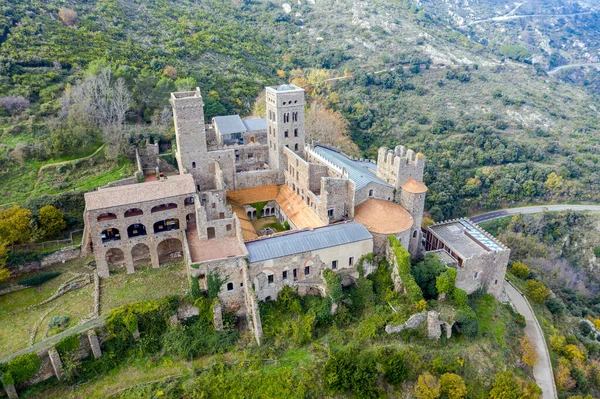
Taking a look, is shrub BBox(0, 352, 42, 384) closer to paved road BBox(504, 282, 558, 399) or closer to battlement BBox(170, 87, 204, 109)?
battlement BBox(170, 87, 204, 109)

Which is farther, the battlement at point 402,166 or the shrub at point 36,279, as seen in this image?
Result: the battlement at point 402,166

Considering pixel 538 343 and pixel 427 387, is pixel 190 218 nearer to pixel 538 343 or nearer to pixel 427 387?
pixel 427 387

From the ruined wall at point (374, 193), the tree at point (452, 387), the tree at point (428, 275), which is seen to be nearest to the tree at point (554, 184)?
the ruined wall at point (374, 193)

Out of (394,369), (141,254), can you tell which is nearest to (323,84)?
(141,254)

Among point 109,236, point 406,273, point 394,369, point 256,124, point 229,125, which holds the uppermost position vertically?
point 229,125

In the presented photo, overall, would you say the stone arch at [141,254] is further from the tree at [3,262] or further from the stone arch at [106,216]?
the tree at [3,262]
